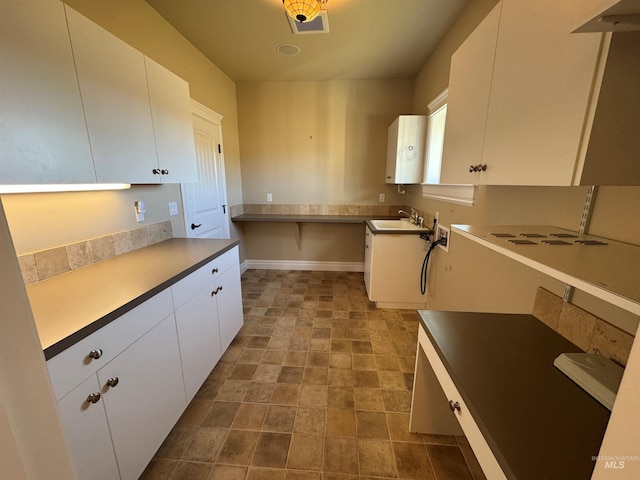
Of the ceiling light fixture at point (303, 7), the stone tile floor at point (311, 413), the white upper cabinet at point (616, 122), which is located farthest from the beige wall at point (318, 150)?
the white upper cabinet at point (616, 122)

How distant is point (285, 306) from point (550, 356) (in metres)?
2.35

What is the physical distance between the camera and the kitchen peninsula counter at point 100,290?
0.86 m

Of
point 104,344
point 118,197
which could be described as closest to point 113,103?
point 118,197

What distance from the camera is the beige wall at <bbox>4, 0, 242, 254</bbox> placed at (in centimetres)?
122

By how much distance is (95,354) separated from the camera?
0.91 meters

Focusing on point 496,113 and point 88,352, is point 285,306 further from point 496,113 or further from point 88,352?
point 496,113

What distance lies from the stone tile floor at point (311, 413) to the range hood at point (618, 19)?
172 centimetres

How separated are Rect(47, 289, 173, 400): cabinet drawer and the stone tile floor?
0.75 meters

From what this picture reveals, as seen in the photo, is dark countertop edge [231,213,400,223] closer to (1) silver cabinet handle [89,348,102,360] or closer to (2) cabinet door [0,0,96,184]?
(2) cabinet door [0,0,96,184]

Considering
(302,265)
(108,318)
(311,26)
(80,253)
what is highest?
(311,26)

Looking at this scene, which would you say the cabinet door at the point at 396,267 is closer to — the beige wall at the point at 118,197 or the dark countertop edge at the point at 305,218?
the dark countertop edge at the point at 305,218

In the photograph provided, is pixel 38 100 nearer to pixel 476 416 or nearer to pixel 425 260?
pixel 476 416

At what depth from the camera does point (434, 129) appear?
265 centimetres

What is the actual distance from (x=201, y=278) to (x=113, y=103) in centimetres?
102
